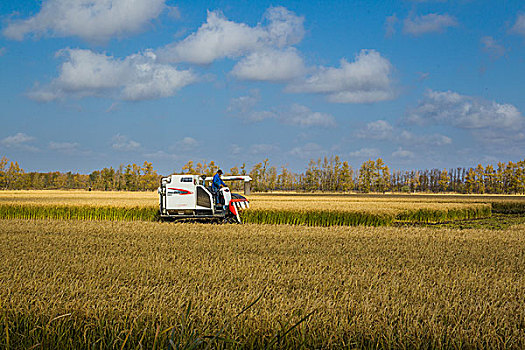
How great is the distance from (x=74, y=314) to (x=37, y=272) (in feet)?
8.31

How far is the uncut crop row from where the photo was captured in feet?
64.1

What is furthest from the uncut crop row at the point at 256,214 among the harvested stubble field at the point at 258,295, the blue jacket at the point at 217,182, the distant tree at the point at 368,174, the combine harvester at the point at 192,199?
the distant tree at the point at 368,174

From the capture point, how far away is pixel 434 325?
11.5 ft

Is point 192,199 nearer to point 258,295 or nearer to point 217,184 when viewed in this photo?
point 217,184

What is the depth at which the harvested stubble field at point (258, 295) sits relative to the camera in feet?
10.7

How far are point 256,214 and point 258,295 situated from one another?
15.1m

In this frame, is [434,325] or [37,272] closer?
[434,325]

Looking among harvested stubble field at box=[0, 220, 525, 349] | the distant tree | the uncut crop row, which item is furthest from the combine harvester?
the distant tree

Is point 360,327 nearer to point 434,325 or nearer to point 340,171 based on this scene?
point 434,325

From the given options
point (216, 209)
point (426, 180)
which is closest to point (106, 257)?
point (216, 209)

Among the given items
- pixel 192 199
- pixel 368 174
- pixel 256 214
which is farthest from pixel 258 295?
pixel 368 174

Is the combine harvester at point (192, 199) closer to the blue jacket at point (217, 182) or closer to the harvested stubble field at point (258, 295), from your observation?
the blue jacket at point (217, 182)

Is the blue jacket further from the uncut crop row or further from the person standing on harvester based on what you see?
the uncut crop row

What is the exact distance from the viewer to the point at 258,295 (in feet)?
14.8
